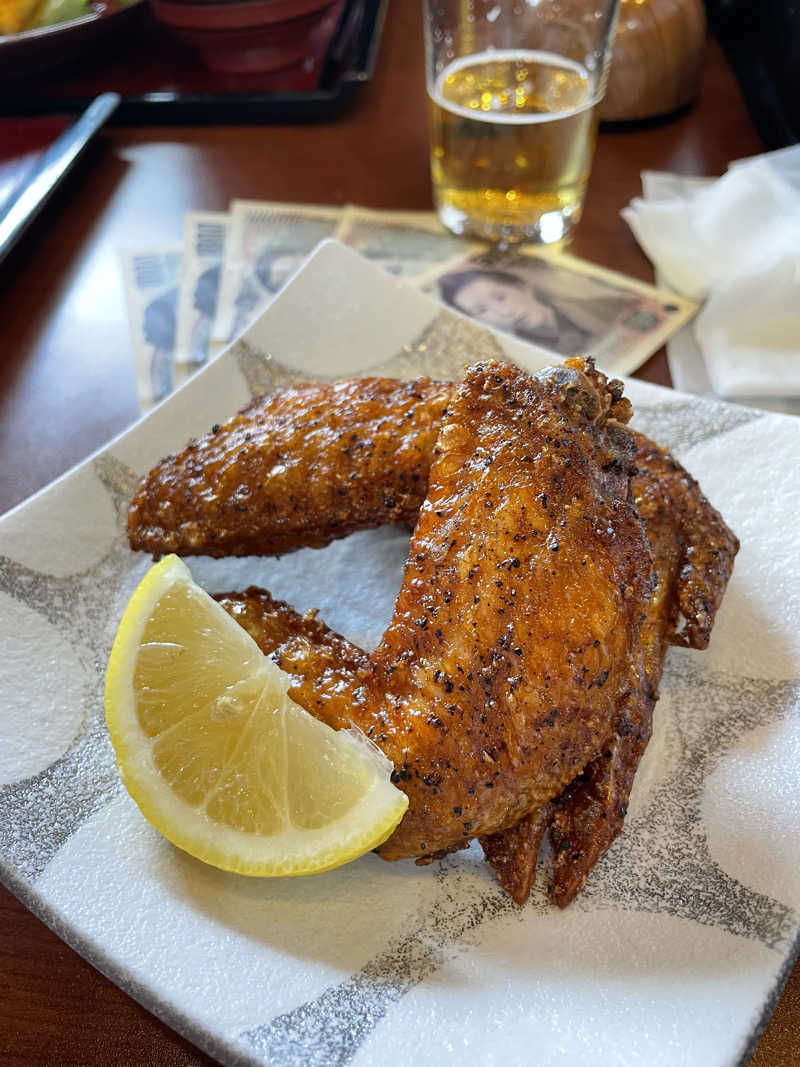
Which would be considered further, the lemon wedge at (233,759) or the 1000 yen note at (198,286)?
the 1000 yen note at (198,286)

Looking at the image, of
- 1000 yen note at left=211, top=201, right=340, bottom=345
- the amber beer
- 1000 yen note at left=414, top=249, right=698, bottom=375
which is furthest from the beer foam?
1000 yen note at left=211, top=201, right=340, bottom=345

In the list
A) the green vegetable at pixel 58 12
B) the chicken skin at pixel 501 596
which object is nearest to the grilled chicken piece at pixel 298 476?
the chicken skin at pixel 501 596

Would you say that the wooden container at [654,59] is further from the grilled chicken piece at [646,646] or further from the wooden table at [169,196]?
the grilled chicken piece at [646,646]

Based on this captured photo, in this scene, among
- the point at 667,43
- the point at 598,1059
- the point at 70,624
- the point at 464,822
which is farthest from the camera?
the point at 667,43

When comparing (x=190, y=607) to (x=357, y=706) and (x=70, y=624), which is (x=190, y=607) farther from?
(x=70, y=624)

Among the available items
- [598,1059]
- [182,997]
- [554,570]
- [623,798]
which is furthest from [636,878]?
[182,997]

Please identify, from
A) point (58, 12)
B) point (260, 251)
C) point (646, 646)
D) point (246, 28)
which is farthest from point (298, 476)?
point (58, 12)
